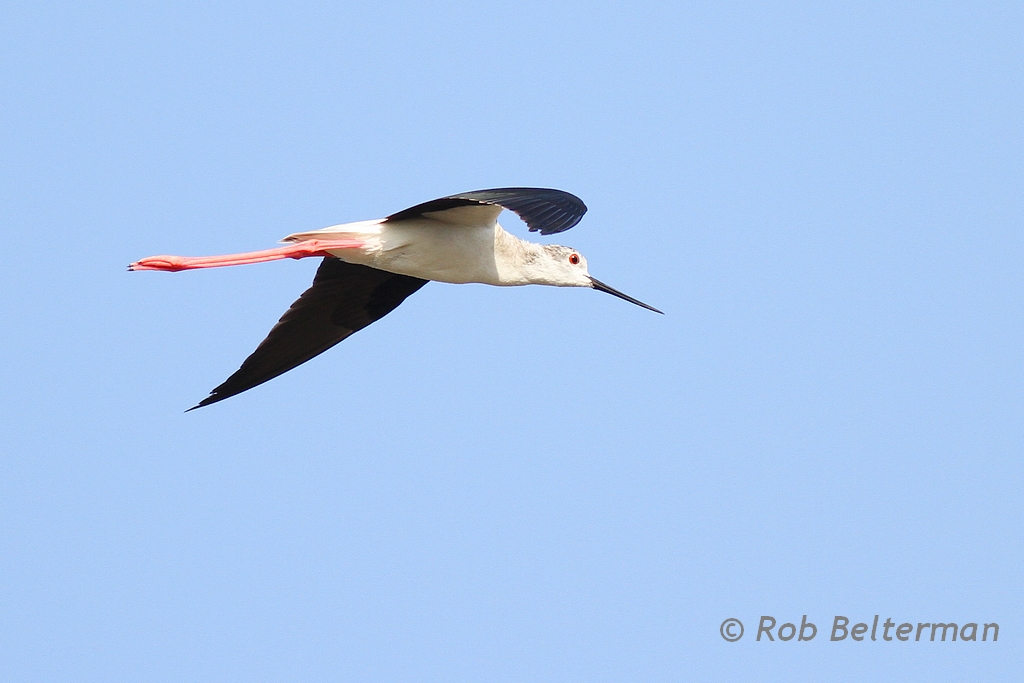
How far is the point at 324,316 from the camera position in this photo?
29.9 feet

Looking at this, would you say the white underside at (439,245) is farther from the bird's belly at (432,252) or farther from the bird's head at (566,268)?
the bird's head at (566,268)

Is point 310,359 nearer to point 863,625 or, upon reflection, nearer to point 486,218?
point 486,218

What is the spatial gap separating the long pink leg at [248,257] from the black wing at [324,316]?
0.90 m

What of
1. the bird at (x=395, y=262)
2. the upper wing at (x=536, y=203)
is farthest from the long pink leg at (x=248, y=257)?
the upper wing at (x=536, y=203)

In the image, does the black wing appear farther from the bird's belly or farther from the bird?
the bird's belly

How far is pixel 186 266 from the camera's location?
7875mm

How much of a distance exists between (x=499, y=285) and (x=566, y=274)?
0.64 meters

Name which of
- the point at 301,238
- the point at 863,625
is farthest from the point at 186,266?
the point at 863,625

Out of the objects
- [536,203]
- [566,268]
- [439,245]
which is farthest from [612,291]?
[536,203]

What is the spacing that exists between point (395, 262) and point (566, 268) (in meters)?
1.45

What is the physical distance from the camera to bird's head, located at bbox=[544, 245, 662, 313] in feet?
29.1

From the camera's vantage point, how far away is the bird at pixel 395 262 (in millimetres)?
7699

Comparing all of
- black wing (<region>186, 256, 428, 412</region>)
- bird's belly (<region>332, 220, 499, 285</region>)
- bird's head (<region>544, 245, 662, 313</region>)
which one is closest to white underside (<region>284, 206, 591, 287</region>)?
bird's belly (<region>332, 220, 499, 285</region>)

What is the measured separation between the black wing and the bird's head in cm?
106
